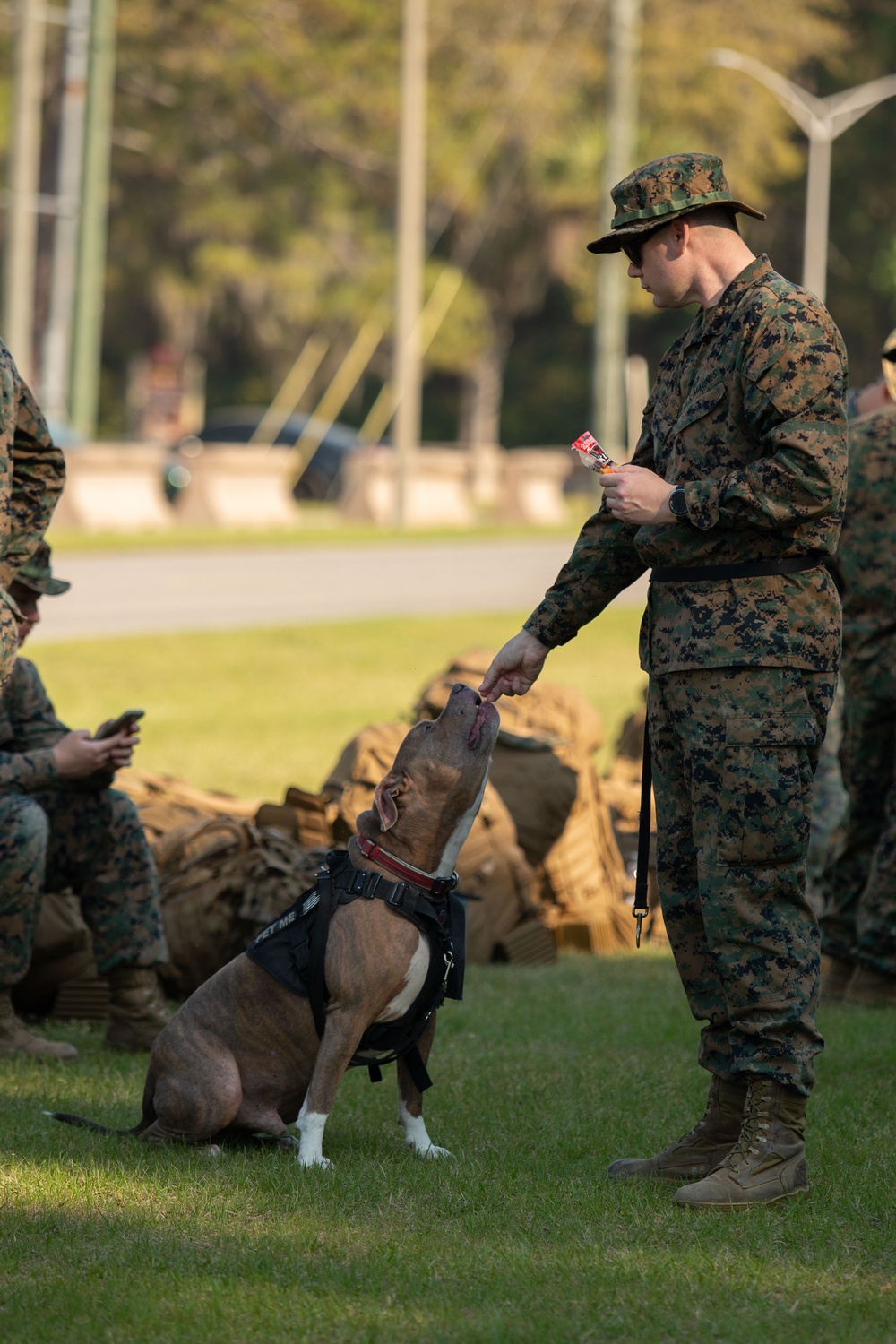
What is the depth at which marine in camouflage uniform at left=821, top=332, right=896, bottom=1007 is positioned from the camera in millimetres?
6762

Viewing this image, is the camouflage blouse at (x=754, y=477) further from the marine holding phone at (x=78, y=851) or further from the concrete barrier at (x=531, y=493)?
the concrete barrier at (x=531, y=493)

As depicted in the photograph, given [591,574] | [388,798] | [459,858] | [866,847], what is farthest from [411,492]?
[388,798]

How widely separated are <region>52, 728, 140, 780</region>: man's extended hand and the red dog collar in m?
1.23

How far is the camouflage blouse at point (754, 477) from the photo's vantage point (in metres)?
4.38

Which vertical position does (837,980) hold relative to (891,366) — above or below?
below

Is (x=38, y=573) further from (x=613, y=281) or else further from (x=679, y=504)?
(x=613, y=281)

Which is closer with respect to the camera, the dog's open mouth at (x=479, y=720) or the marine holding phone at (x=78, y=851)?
the dog's open mouth at (x=479, y=720)

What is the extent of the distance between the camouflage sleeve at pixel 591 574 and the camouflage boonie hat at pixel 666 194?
604mm

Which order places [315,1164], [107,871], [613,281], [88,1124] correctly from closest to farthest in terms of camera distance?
[315,1164]
[88,1124]
[107,871]
[613,281]

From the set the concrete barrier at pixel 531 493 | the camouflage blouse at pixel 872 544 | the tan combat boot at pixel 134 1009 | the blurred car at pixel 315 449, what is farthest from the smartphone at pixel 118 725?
the blurred car at pixel 315 449

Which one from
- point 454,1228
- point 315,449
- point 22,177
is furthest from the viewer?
point 315,449

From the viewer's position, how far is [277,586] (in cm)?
2112

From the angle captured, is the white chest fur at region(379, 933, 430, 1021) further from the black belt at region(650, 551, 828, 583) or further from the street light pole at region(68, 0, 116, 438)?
the street light pole at region(68, 0, 116, 438)

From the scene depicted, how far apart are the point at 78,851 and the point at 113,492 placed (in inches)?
845
